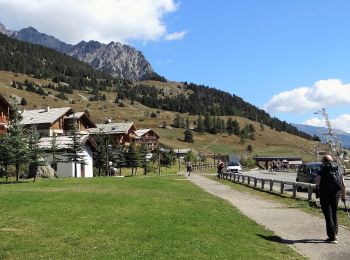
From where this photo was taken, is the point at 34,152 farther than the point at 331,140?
Yes

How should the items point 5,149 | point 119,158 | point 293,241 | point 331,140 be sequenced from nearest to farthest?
point 293,241 < point 331,140 < point 5,149 < point 119,158

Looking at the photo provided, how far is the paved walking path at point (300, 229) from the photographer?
38.4ft

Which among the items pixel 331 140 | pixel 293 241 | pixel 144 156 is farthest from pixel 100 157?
pixel 293 241

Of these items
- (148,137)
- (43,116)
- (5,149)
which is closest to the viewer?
(5,149)

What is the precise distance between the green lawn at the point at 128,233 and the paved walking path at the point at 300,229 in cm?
49

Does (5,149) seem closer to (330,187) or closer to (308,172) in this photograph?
(308,172)

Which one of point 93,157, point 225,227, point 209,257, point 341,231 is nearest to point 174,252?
point 209,257

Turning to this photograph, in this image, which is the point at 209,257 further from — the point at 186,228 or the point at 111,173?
the point at 111,173

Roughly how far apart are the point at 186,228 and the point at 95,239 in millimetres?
2832

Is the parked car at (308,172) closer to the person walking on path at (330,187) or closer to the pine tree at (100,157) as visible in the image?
the person walking on path at (330,187)

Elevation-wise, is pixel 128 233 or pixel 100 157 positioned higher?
pixel 100 157

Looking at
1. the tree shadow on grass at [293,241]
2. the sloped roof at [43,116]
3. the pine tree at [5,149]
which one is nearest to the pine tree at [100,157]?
the sloped roof at [43,116]

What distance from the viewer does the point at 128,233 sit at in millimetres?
12992

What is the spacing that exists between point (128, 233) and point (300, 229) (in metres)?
5.26
